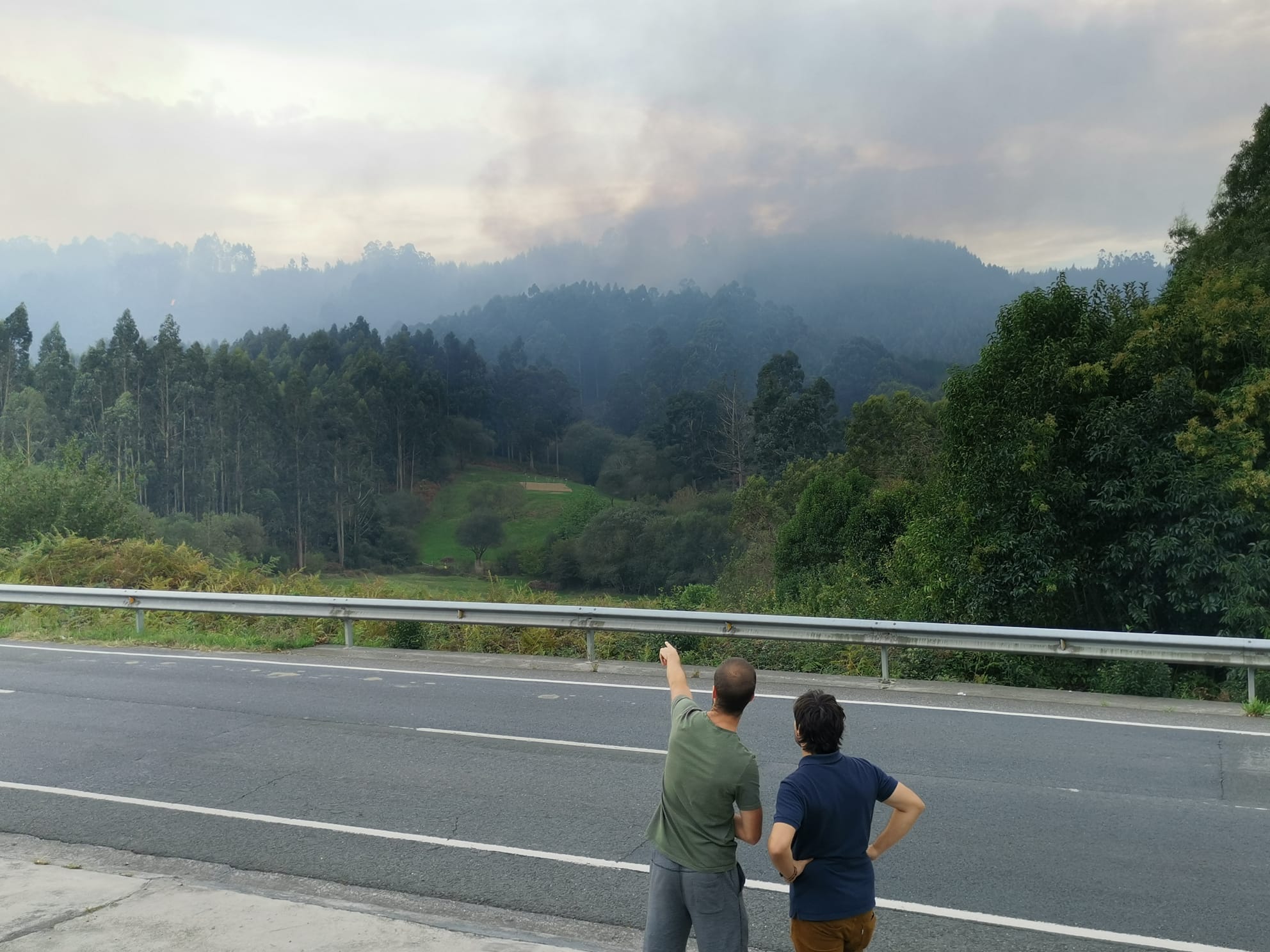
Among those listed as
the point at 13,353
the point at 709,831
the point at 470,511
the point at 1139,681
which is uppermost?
the point at 13,353

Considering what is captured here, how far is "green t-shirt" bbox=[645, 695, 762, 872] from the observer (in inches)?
157

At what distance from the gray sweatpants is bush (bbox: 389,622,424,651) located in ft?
38.7

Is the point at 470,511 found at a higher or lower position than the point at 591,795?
lower

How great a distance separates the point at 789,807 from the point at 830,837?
211 mm

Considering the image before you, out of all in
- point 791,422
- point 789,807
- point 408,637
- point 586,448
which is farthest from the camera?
point 586,448

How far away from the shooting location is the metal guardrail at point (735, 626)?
10.7 metres

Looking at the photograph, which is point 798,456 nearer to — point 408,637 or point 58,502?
point 58,502

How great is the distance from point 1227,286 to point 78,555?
23265mm

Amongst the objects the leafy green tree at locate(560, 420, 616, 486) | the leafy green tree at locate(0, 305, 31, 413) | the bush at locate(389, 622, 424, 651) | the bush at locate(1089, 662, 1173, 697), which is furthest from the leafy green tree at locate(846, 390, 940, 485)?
the leafy green tree at locate(0, 305, 31, 413)

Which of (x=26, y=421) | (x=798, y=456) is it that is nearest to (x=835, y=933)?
(x=798, y=456)

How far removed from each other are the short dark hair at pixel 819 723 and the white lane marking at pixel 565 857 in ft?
7.75

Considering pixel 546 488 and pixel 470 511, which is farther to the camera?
pixel 546 488

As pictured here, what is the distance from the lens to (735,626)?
40.7 ft

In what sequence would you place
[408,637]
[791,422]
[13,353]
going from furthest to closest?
[13,353] → [791,422] → [408,637]
